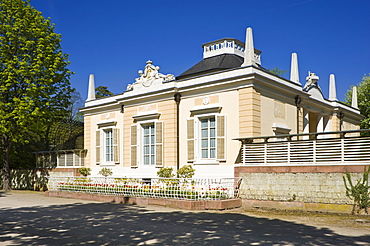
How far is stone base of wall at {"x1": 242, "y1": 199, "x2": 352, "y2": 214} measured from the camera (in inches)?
470

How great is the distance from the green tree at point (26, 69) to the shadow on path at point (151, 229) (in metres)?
9.19

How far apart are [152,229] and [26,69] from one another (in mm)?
14797

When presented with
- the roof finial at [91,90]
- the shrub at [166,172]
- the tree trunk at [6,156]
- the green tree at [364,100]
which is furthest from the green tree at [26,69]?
the green tree at [364,100]

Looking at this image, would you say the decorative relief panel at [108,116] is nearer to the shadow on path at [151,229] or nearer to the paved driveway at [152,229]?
the paved driveway at [152,229]

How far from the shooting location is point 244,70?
15297 millimetres

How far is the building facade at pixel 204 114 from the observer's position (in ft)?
50.6

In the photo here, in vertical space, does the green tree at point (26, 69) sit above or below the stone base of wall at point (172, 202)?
above

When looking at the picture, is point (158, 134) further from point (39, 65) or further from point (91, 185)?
point (39, 65)

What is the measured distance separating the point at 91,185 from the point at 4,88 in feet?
25.1

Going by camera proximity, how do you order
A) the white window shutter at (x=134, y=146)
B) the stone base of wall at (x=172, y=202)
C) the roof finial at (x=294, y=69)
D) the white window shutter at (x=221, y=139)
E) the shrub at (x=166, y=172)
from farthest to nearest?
1. the white window shutter at (x=134, y=146)
2. the roof finial at (x=294, y=69)
3. the shrub at (x=166, y=172)
4. the white window shutter at (x=221, y=139)
5. the stone base of wall at (x=172, y=202)

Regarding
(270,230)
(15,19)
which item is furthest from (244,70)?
(15,19)

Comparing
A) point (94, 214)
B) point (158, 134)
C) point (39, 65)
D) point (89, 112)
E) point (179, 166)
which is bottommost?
point (94, 214)

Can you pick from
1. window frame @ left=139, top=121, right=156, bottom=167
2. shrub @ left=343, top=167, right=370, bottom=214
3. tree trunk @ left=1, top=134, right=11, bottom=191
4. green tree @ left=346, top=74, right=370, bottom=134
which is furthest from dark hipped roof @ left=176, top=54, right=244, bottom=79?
green tree @ left=346, top=74, right=370, bottom=134

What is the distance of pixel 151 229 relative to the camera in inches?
354
